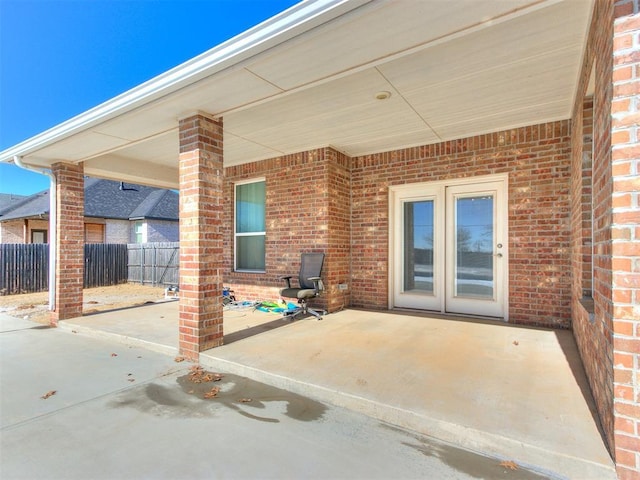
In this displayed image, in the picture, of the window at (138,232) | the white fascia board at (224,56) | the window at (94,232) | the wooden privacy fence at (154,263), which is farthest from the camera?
the window at (138,232)

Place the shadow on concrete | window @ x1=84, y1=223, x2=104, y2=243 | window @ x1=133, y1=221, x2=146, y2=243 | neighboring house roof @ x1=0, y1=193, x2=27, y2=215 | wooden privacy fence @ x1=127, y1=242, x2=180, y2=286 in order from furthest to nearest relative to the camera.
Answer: neighboring house roof @ x1=0, y1=193, x2=27, y2=215
window @ x1=133, y1=221, x2=146, y2=243
window @ x1=84, y1=223, x2=104, y2=243
wooden privacy fence @ x1=127, y1=242, x2=180, y2=286
the shadow on concrete

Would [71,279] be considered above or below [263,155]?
below

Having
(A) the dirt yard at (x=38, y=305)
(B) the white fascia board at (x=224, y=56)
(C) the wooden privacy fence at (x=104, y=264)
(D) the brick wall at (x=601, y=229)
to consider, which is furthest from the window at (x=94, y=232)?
(D) the brick wall at (x=601, y=229)

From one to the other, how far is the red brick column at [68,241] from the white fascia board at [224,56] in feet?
5.28

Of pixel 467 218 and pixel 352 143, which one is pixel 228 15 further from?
pixel 467 218

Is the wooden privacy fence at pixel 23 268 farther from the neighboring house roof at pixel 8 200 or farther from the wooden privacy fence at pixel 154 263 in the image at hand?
the neighboring house roof at pixel 8 200

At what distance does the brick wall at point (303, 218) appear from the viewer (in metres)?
5.45

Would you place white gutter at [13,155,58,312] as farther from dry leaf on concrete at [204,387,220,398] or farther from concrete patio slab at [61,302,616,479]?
dry leaf on concrete at [204,387,220,398]

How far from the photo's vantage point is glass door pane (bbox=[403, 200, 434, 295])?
538 centimetres

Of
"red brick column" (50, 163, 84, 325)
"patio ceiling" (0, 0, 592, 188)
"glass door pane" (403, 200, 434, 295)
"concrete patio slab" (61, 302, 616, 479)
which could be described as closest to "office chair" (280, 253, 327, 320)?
"concrete patio slab" (61, 302, 616, 479)

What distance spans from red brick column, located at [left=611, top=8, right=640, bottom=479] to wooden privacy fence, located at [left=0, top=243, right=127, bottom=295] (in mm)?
13061

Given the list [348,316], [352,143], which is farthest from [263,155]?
[348,316]

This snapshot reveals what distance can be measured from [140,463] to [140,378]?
4.68ft

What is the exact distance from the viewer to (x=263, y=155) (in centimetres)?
600
